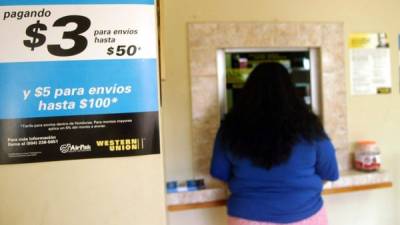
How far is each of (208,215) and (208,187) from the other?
239 millimetres

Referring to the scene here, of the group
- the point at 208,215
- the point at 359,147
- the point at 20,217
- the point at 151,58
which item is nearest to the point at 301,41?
the point at 359,147

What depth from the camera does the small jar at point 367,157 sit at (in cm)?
181

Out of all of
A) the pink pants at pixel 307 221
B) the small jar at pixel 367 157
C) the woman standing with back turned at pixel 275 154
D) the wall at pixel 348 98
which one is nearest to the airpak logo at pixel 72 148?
the woman standing with back turned at pixel 275 154

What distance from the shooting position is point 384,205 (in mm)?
2014

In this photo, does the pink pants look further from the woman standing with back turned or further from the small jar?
the small jar

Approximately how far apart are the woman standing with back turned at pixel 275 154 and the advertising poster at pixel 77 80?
55 cm

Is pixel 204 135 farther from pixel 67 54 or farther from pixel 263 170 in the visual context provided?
pixel 67 54

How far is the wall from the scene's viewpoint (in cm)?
173

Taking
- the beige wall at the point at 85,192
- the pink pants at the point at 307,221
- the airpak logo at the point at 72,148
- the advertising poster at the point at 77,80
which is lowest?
the pink pants at the point at 307,221

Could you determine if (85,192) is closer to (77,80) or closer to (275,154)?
(77,80)

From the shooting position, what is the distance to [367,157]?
1.81 meters

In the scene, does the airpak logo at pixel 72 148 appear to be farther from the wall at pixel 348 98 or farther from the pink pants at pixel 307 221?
the wall at pixel 348 98

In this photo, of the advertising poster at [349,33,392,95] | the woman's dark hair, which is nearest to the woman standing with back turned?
the woman's dark hair

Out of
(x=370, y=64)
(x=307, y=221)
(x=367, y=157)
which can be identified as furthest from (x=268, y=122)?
(x=370, y=64)
